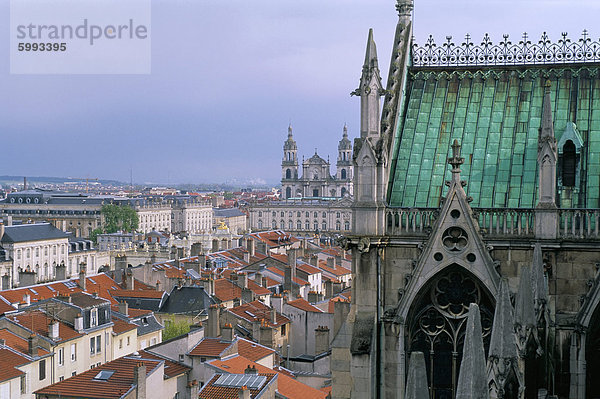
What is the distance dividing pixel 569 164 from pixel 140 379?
26.4 metres

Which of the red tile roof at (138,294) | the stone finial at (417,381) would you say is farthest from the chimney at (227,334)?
the stone finial at (417,381)

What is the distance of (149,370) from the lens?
1646 inches

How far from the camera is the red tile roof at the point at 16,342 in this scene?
49844 millimetres

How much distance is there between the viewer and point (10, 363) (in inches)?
1838

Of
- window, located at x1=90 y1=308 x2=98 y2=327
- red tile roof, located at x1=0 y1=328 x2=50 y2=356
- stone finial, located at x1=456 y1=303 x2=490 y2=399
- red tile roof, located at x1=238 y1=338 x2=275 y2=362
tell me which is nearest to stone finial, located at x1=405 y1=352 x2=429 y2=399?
stone finial, located at x1=456 y1=303 x2=490 y2=399

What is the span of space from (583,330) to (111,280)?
6744cm

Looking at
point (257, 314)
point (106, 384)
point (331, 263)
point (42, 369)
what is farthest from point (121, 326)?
point (331, 263)

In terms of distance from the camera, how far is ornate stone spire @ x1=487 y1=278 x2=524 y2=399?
1261 cm

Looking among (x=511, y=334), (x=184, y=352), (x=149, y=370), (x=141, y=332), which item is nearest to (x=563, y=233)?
(x=511, y=334)

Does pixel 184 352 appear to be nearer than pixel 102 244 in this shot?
Yes

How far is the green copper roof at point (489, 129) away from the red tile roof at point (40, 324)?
37.2 m

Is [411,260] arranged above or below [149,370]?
Result: above

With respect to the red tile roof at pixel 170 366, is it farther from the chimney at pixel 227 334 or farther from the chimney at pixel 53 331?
the chimney at pixel 53 331

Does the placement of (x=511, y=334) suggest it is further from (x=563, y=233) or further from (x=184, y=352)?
(x=184, y=352)
